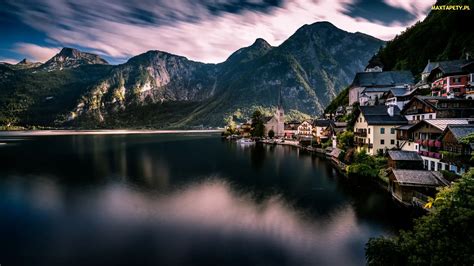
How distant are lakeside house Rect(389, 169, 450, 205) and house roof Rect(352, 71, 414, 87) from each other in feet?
229

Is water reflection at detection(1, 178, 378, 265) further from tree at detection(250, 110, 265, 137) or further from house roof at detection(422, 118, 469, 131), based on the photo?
tree at detection(250, 110, 265, 137)

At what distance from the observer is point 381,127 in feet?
164

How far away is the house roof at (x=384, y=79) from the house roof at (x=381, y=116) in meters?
→ 43.9

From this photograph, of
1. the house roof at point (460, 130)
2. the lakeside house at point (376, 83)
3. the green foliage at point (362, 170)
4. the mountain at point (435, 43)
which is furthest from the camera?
the lakeside house at point (376, 83)

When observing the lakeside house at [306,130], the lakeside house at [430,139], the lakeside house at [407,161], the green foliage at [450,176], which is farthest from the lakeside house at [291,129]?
the green foliage at [450,176]

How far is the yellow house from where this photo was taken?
49.6 meters

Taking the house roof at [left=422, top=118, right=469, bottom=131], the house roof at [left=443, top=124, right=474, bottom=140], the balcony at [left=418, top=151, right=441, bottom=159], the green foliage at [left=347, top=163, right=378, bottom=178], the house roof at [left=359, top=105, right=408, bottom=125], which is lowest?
the green foliage at [left=347, top=163, right=378, bottom=178]

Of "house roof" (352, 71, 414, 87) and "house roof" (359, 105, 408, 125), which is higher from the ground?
"house roof" (352, 71, 414, 87)

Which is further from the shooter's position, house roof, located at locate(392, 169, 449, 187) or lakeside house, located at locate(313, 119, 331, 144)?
lakeside house, located at locate(313, 119, 331, 144)

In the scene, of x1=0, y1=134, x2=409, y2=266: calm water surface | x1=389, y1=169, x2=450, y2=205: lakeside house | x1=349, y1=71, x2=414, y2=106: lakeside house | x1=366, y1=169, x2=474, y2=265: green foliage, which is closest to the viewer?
x1=366, y1=169, x2=474, y2=265: green foliage

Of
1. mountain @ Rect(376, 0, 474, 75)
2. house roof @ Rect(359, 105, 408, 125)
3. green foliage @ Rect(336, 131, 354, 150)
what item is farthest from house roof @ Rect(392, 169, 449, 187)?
mountain @ Rect(376, 0, 474, 75)

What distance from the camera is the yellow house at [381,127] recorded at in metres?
49.6

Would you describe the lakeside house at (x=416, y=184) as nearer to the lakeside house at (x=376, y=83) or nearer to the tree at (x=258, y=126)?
the lakeside house at (x=376, y=83)

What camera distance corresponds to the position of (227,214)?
30.7 metres
